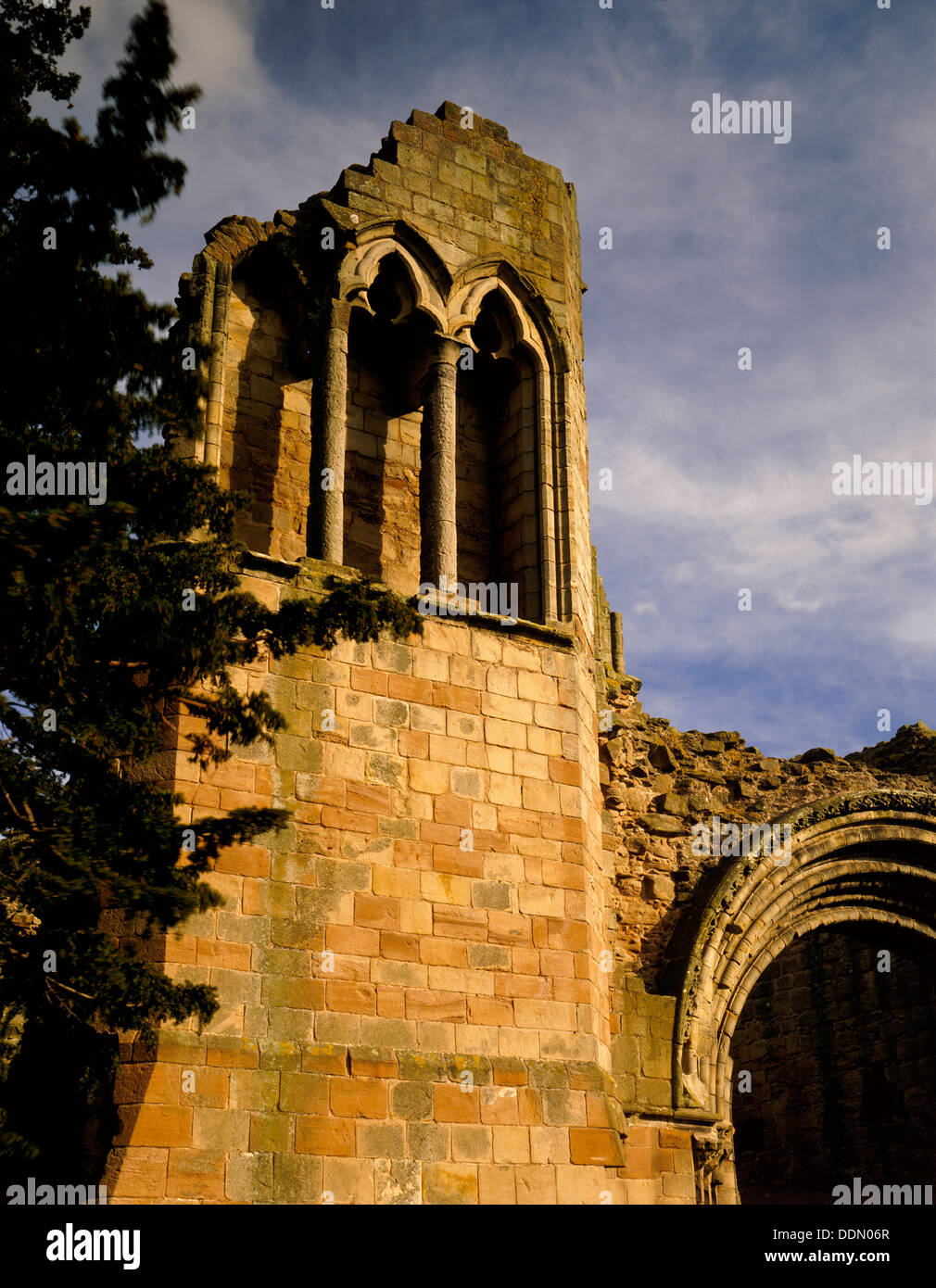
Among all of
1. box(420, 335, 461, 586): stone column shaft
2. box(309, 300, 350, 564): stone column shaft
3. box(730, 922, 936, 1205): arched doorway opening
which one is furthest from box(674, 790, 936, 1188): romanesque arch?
box(309, 300, 350, 564): stone column shaft

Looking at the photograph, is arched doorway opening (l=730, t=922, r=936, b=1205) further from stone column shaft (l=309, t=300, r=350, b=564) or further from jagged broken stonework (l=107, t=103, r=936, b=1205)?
stone column shaft (l=309, t=300, r=350, b=564)

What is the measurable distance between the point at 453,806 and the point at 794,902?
421 centimetres

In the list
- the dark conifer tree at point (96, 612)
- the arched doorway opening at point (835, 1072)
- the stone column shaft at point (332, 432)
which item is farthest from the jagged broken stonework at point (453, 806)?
the arched doorway opening at point (835, 1072)

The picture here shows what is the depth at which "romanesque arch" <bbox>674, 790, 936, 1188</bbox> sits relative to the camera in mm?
9680

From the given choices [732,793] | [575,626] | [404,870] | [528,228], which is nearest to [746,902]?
[732,793]

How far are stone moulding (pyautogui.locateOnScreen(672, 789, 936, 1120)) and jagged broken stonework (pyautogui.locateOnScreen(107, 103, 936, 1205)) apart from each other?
0.03 metres

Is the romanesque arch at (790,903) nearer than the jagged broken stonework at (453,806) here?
No

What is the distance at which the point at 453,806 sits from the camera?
7949 mm

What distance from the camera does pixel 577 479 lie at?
381 inches

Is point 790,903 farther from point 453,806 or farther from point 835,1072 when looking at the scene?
point 453,806

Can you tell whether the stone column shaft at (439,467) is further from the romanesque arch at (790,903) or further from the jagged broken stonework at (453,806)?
the romanesque arch at (790,903)

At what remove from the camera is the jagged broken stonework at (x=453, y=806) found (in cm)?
693

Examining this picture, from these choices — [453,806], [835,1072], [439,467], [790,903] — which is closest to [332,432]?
[439,467]
